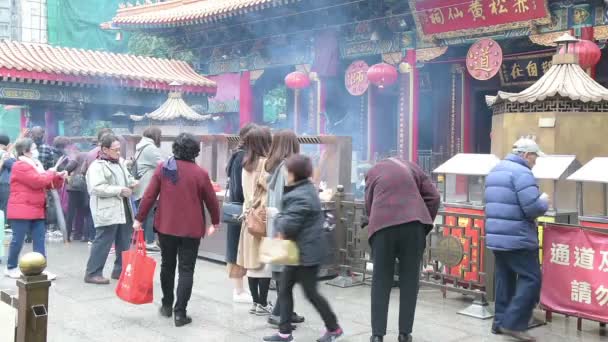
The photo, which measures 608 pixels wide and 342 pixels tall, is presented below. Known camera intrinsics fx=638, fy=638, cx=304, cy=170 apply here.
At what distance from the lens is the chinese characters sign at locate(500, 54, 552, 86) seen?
41.6 feet

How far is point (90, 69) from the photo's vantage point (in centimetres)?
1376

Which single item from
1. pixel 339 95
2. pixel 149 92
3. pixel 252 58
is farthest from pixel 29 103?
pixel 339 95

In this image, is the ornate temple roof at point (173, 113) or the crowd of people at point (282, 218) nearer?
the crowd of people at point (282, 218)

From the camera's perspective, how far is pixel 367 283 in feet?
20.6

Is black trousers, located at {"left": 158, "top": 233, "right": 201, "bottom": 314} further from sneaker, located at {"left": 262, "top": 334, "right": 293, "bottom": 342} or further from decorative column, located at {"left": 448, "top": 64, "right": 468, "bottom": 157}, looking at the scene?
decorative column, located at {"left": 448, "top": 64, "right": 468, "bottom": 157}

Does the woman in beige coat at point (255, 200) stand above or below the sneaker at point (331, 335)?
above

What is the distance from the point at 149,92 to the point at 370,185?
11604 mm

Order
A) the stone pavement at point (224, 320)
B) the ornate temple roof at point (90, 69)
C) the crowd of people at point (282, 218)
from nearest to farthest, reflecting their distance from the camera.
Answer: the crowd of people at point (282, 218), the stone pavement at point (224, 320), the ornate temple roof at point (90, 69)

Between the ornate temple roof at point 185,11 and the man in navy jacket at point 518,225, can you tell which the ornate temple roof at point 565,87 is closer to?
the man in navy jacket at point 518,225

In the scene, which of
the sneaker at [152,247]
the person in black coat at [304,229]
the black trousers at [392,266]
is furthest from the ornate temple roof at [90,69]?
the black trousers at [392,266]

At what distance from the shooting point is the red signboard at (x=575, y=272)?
14.8ft

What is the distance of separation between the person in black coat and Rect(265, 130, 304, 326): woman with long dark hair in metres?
0.46

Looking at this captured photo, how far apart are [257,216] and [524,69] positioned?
9816 mm

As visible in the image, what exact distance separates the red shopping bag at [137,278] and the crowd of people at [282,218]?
12 cm
